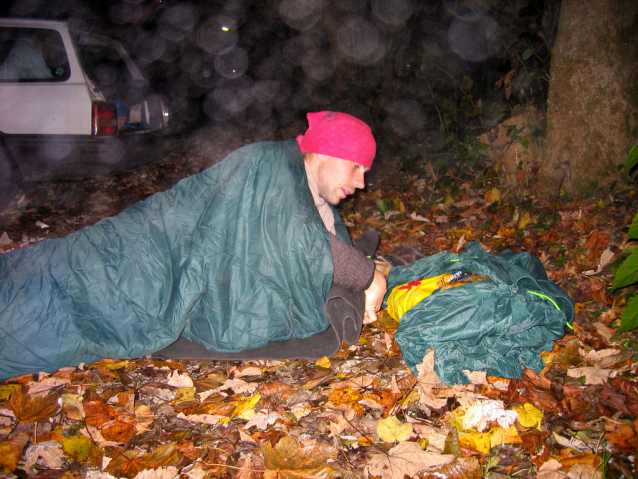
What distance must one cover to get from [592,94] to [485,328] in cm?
287

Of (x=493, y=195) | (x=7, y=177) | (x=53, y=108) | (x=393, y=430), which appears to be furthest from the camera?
(x=7, y=177)

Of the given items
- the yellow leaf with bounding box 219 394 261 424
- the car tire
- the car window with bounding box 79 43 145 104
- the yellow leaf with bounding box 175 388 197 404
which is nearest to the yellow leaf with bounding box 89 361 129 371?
the yellow leaf with bounding box 175 388 197 404

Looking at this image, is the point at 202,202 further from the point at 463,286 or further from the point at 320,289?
the point at 463,286

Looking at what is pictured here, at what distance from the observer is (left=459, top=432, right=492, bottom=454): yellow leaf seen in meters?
1.69

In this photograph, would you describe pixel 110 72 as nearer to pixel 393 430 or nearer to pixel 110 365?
pixel 110 365

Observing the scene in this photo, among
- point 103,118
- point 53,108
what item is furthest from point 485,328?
point 53,108

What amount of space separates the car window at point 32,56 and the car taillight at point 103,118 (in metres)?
0.46

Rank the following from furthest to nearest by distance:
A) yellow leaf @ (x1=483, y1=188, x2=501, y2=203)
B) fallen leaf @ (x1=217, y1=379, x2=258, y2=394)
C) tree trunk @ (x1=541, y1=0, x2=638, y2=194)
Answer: yellow leaf @ (x1=483, y1=188, x2=501, y2=203) < tree trunk @ (x1=541, y1=0, x2=638, y2=194) < fallen leaf @ (x1=217, y1=379, x2=258, y2=394)

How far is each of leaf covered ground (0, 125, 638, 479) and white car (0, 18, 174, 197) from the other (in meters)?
3.77

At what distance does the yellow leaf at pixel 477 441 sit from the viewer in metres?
1.69

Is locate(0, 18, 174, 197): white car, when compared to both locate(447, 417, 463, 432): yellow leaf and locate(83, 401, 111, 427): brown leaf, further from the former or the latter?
locate(447, 417, 463, 432): yellow leaf

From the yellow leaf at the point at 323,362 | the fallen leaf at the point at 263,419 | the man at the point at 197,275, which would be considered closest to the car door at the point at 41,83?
the man at the point at 197,275

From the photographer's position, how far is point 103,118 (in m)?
5.07

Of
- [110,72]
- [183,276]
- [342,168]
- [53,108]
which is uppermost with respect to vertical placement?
[110,72]
